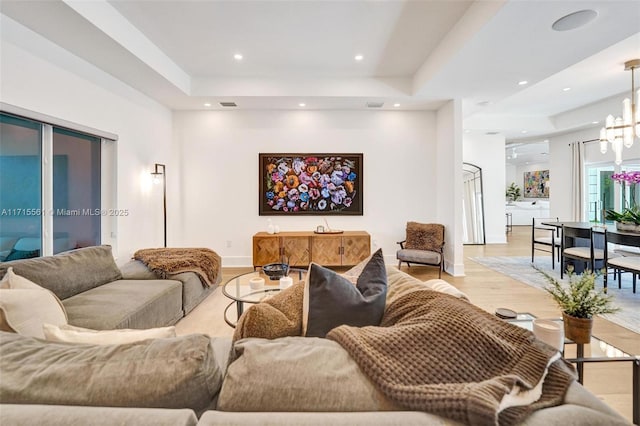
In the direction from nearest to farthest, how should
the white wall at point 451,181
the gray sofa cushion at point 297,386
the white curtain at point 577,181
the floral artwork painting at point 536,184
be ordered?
1. the gray sofa cushion at point 297,386
2. the white wall at point 451,181
3. the white curtain at point 577,181
4. the floral artwork painting at point 536,184

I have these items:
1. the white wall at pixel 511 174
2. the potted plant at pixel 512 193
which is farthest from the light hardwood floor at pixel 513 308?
the white wall at pixel 511 174

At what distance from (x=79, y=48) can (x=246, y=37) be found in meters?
1.68

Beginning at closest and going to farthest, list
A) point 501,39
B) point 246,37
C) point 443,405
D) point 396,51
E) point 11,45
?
point 443,405
point 11,45
point 501,39
point 246,37
point 396,51

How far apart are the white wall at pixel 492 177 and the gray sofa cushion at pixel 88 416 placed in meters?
7.95

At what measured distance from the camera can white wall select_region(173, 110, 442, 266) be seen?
17.0 feet

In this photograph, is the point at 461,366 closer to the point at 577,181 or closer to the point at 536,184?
the point at 577,181

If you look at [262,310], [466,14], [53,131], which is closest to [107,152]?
[53,131]

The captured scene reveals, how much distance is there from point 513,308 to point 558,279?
1.66m

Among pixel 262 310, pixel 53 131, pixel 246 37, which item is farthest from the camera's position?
pixel 246 37

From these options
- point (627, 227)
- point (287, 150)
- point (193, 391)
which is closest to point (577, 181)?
point (627, 227)

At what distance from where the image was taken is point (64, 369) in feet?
2.74

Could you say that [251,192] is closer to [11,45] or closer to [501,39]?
[11,45]

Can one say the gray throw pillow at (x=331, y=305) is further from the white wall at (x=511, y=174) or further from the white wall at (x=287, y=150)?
the white wall at (x=511, y=174)

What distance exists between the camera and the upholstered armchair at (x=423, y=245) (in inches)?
177
